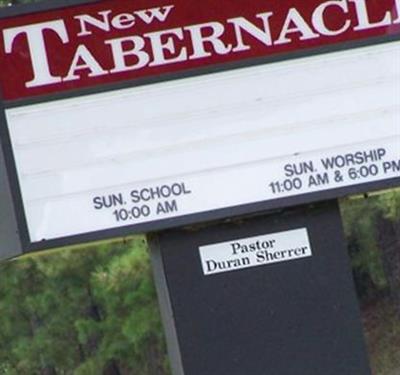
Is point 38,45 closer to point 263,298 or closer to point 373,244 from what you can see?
point 263,298

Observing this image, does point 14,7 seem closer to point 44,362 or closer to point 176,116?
point 176,116

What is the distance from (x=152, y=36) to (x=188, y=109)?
48 centimetres

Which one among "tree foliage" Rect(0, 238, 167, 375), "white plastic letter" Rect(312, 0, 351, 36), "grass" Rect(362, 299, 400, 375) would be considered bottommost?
"grass" Rect(362, 299, 400, 375)

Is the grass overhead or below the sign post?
below

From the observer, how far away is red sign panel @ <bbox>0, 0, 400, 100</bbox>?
9.52 metres

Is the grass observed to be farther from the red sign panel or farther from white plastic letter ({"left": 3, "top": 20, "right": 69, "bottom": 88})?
white plastic letter ({"left": 3, "top": 20, "right": 69, "bottom": 88})

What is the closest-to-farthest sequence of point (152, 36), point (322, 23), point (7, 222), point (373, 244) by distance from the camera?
point (7, 222)
point (152, 36)
point (322, 23)
point (373, 244)

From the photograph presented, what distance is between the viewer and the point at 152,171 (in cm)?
944

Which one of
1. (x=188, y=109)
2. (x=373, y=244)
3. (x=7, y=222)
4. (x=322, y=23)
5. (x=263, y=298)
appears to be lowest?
(x=263, y=298)

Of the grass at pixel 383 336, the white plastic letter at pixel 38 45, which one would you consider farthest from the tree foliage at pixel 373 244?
the white plastic letter at pixel 38 45

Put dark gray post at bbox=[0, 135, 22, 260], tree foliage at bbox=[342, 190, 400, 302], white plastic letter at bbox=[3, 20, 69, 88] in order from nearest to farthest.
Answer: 1. dark gray post at bbox=[0, 135, 22, 260]
2. white plastic letter at bbox=[3, 20, 69, 88]
3. tree foliage at bbox=[342, 190, 400, 302]

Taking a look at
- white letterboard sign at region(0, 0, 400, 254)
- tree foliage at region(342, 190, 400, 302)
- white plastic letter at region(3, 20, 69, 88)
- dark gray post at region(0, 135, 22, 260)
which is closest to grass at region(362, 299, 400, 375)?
tree foliage at region(342, 190, 400, 302)

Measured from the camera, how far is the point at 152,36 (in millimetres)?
9562

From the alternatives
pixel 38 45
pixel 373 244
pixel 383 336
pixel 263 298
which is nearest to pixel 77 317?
pixel 373 244
